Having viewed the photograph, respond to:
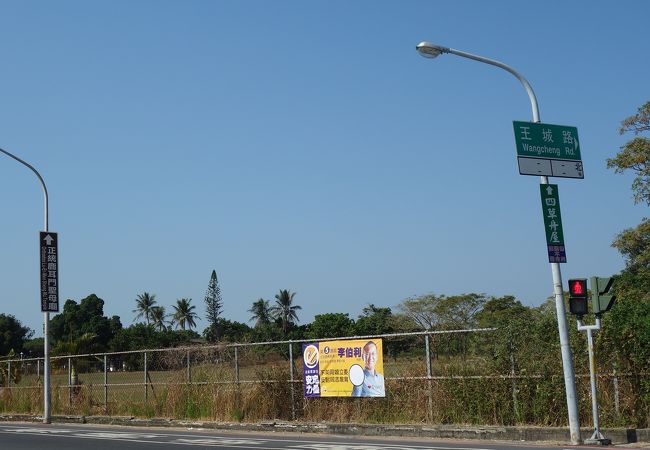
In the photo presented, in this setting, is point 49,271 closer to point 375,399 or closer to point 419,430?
point 375,399

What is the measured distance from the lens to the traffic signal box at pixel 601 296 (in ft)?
49.3

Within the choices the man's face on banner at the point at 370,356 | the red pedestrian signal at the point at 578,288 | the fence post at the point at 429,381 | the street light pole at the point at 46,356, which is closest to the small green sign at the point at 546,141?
the red pedestrian signal at the point at 578,288

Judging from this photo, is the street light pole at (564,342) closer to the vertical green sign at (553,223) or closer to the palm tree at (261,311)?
the vertical green sign at (553,223)

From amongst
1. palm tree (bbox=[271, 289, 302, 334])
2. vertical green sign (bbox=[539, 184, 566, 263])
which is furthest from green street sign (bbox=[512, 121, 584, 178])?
palm tree (bbox=[271, 289, 302, 334])

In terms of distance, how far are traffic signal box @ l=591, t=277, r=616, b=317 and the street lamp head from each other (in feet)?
16.7

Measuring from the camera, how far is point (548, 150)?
53.7ft

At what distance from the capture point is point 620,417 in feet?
52.2

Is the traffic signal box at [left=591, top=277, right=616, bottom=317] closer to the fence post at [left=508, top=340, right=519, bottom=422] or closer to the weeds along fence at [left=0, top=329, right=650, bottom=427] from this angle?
the weeds along fence at [left=0, top=329, right=650, bottom=427]

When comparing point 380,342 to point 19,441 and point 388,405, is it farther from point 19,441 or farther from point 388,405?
point 19,441

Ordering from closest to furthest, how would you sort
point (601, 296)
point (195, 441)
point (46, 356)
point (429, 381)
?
point (601, 296) → point (195, 441) → point (429, 381) → point (46, 356)

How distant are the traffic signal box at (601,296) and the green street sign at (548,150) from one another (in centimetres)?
244

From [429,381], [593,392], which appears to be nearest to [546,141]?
[593,392]

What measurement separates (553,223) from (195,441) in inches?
340

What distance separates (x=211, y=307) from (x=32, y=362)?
290 feet
